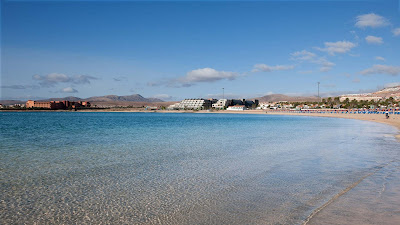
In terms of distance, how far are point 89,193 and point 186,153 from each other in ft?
20.4

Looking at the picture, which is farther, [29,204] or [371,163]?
[371,163]

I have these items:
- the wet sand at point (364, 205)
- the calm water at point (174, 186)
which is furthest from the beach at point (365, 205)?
the calm water at point (174, 186)

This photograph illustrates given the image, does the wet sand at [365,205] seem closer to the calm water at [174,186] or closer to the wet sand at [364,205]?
the wet sand at [364,205]

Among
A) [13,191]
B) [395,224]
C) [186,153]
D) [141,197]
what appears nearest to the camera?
[395,224]

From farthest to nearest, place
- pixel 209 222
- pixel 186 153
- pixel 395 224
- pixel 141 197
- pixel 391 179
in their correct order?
1. pixel 186 153
2. pixel 391 179
3. pixel 141 197
4. pixel 209 222
5. pixel 395 224

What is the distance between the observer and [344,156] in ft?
34.9

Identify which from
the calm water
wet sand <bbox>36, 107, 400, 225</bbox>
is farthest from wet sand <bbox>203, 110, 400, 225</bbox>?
the calm water

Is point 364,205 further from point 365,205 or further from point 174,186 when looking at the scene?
point 174,186

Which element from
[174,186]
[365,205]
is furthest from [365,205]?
[174,186]

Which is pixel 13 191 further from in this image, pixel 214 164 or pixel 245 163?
pixel 245 163

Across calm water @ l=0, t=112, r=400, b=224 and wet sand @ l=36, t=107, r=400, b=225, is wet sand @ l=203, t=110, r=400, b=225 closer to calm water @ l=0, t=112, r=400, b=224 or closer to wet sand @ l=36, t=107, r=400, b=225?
wet sand @ l=36, t=107, r=400, b=225

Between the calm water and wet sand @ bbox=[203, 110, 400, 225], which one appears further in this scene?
the calm water

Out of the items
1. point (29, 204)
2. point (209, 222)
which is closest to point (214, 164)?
point (209, 222)

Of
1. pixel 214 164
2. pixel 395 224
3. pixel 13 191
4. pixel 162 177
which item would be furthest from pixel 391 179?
pixel 13 191
